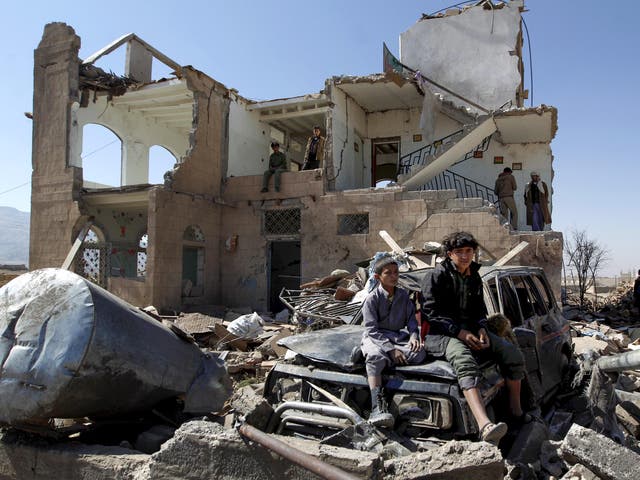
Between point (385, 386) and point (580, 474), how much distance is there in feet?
4.40

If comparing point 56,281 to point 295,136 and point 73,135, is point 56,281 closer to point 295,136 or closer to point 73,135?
point 73,135

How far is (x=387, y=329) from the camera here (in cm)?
426

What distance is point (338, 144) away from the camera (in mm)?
15141

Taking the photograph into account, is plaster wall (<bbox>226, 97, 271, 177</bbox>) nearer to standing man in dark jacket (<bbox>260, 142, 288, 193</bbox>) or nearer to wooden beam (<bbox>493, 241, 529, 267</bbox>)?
standing man in dark jacket (<bbox>260, 142, 288, 193</bbox>)

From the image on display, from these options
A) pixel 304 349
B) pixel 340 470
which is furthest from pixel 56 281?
A: pixel 340 470

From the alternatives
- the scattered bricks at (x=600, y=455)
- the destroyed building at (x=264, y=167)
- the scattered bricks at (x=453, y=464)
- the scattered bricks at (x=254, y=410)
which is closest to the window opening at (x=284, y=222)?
the destroyed building at (x=264, y=167)

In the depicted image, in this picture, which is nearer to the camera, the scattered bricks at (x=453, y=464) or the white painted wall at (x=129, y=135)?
the scattered bricks at (x=453, y=464)

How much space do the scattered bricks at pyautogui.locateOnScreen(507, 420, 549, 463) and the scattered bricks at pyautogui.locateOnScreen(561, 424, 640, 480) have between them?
0.44 meters

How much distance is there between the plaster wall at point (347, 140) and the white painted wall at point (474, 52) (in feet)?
10.9

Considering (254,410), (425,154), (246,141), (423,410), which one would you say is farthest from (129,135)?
(423,410)

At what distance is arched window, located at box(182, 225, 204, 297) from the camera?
47.2ft

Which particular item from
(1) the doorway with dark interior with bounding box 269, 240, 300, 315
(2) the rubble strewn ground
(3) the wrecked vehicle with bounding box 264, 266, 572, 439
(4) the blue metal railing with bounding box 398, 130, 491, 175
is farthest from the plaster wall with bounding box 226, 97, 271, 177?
(3) the wrecked vehicle with bounding box 264, 266, 572, 439

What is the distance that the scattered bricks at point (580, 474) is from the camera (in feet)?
10.9

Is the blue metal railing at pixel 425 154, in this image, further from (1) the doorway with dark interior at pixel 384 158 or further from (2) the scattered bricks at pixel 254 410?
(2) the scattered bricks at pixel 254 410
